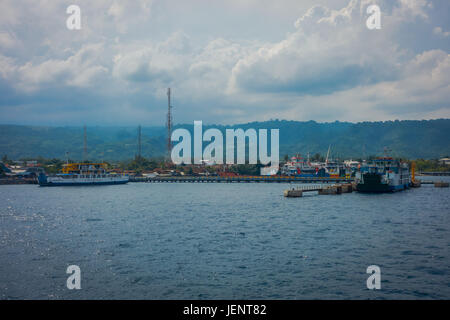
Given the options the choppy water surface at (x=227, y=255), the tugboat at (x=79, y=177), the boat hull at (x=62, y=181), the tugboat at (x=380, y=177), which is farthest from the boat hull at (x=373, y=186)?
the boat hull at (x=62, y=181)

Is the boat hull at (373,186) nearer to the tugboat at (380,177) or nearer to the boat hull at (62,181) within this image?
the tugboat at (380,177)

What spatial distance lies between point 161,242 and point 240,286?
1570cm

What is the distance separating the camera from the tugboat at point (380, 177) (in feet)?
315

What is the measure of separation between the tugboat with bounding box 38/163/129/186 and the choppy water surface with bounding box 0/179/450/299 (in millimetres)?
95905

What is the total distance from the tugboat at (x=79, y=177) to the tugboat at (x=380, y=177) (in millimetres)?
100765

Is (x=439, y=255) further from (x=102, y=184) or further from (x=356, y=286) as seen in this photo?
(x=102, y=184)

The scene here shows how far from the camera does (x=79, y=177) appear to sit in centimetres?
15512

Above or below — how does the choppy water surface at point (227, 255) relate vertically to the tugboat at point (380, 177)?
below

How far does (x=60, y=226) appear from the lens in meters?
50.1

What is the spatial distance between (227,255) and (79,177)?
441ft

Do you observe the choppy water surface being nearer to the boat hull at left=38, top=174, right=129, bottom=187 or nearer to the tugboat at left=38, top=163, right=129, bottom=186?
the boat hull at left=38, top=174, right=129, bottom=187

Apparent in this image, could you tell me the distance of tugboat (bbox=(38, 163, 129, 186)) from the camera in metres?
152

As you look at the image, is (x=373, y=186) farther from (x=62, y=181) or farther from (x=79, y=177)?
(x=62, y=181)
